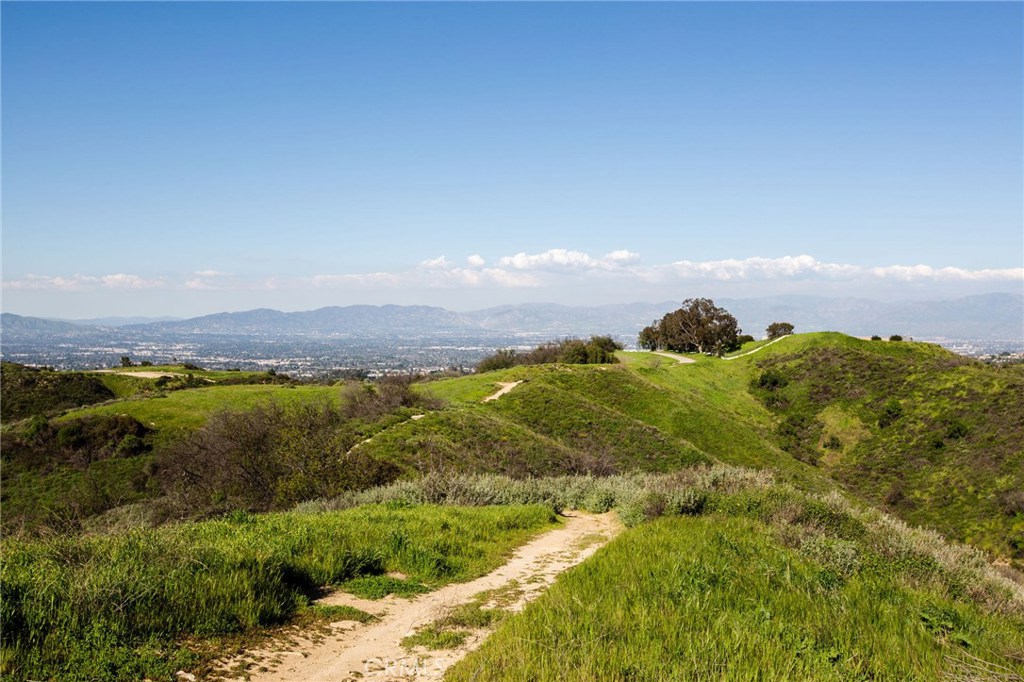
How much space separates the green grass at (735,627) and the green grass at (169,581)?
274 cm

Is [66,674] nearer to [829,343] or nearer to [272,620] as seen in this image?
[272,620]

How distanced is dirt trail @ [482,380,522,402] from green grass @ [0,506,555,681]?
34.3 m

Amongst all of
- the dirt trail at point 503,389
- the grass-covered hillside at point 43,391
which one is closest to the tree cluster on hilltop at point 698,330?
the dirt trail at point 503,389

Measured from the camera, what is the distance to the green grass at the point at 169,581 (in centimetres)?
483

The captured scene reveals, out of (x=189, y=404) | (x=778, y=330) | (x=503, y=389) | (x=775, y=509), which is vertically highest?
(x=778, y=330)

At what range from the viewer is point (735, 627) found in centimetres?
525

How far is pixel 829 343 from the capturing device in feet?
227

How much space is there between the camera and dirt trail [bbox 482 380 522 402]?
45031 mm

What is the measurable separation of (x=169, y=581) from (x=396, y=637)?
258 centimetres

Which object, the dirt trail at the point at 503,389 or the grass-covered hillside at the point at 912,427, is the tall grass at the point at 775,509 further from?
the grass-covered hillside at the point at 912,427

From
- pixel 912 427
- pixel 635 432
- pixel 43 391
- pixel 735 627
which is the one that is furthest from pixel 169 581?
pixel 43 391

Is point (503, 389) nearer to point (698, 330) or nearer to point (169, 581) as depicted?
point (169, 581)

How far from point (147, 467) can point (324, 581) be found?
27.5 m

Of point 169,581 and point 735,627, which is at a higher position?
point 169,581
